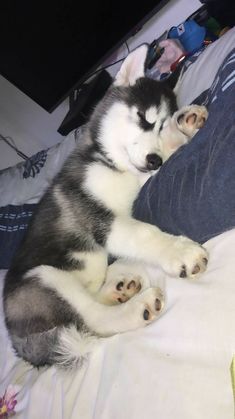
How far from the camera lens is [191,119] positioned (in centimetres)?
148

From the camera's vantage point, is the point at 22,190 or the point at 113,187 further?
the point at 22,190

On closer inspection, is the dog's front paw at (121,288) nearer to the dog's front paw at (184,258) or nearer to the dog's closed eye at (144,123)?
the dog's front paw at (184,258)

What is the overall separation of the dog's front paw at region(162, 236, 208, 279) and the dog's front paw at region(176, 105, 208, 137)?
0.41m

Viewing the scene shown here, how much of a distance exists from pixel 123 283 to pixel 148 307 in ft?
0.98

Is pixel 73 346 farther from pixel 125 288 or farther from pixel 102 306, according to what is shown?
pixel 125 288

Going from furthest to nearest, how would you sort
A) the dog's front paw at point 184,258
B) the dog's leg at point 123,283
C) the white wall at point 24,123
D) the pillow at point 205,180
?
the white wall at point 24,123 → the dog's leg at point 123,283 → the dog's front paw at point 184,258 → the pillow at point 205,180

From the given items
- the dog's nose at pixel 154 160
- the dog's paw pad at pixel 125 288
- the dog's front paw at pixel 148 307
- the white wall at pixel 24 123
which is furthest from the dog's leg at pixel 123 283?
the white wall at pixel 24 123

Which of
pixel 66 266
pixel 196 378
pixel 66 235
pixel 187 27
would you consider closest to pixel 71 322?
pixel 66 266

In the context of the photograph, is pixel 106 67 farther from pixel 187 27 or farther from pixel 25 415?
pixel 25 415

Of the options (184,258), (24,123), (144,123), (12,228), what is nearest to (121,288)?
(184,258)

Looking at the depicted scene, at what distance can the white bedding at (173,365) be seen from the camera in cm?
97

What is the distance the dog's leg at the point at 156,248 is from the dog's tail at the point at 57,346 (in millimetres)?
333

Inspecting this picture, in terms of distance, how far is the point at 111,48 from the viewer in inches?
117

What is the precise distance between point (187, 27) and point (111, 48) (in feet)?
1.93
